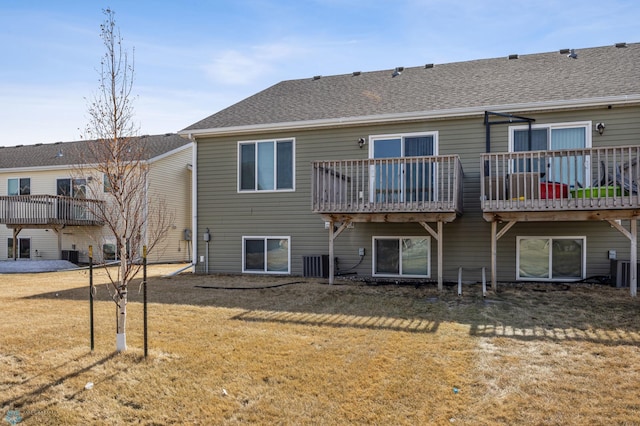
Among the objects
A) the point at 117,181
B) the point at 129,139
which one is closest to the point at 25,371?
the point at 117,181

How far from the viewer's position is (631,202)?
7668 millimetres

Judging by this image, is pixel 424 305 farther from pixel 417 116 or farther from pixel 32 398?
pixel 32 398

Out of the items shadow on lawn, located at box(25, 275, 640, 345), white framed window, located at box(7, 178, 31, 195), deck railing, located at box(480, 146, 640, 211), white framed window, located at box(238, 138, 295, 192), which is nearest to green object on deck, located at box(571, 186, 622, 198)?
deck railing, located at box(480, 146, 640, 211)

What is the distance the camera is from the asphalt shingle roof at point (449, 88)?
10.2m

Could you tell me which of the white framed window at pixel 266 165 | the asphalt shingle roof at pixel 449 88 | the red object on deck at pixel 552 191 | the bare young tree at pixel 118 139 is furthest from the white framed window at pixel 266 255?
the bare young tree at pixel 118 139

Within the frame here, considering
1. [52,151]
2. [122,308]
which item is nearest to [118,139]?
[122,308]

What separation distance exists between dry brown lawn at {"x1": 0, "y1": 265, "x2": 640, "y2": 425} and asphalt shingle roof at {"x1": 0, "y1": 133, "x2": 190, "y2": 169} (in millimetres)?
12081

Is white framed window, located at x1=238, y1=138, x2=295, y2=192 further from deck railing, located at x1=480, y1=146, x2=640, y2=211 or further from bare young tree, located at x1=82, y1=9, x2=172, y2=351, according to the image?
bare young tree, located at x1=82, y1=9, x2=172, y2=351

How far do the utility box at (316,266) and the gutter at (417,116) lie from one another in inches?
135

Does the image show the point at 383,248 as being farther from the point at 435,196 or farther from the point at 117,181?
the point at 117,181

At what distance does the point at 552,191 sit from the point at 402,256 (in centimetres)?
388

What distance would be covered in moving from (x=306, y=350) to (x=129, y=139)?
3.22m

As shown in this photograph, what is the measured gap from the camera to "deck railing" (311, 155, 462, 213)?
8875 mm

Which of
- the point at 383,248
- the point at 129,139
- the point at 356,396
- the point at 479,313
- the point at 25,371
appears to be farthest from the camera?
the point at 383,248
